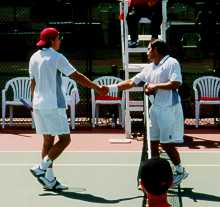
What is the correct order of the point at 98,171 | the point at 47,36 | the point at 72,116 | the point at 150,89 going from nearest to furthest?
1. the point at 150,89
2. the point at 47,36
3. the point at 98,171
4. the point at 72,116

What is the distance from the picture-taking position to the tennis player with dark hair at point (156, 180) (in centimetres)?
423

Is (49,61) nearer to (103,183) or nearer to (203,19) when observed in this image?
(103,183)

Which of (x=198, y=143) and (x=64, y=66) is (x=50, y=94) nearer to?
(x=64, y=66)

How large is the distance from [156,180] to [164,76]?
4.19 m

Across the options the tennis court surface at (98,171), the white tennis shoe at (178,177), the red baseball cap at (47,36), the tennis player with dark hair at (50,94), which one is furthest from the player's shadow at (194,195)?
the red baseball cap at (47,36)

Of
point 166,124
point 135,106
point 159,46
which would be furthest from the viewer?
point 135,106

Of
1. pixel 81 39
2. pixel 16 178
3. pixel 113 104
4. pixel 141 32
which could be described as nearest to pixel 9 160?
pixel 16 178

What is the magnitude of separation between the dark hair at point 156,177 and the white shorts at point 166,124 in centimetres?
416

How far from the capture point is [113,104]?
1439cm

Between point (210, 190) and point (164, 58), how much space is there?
1.73 meters

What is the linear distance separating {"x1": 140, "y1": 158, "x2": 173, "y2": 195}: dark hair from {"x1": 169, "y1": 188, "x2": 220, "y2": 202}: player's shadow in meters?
4.01

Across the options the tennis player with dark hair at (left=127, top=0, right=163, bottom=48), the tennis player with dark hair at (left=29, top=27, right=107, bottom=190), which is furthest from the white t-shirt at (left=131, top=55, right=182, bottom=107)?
the tennis player with dark hair at (left=127, top=0, right=163, bottom=48)

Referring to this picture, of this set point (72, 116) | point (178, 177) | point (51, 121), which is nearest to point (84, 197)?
point (51, 121)

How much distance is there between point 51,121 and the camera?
854 centimetres
